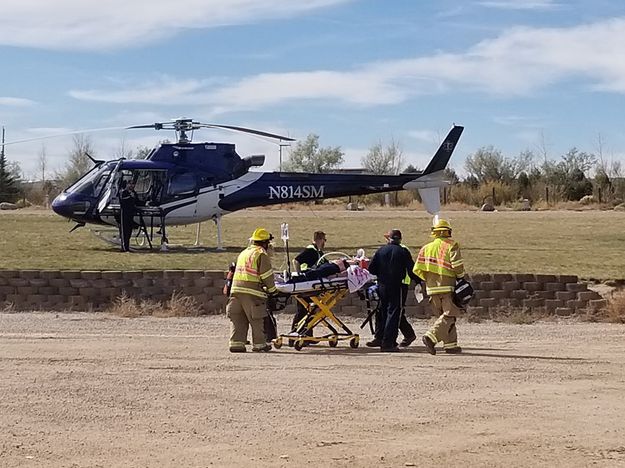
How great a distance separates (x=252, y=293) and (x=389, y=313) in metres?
1.84

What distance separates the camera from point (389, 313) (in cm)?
1521

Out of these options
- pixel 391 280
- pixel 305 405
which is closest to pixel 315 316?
pixel 391 280

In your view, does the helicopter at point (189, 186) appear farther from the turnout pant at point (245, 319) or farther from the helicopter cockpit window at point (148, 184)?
the turnout pant at point (245, 319)

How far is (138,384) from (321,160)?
3611 inches

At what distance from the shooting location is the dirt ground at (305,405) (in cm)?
905

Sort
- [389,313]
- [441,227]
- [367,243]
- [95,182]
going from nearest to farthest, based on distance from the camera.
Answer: [441,227]
[389,313]
[95,182]
[367,243]

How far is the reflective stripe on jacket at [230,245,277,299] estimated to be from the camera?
14.7 m

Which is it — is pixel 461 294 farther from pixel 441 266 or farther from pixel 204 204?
pixel 204 204

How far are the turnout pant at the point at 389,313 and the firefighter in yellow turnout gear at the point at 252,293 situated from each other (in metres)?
1.52

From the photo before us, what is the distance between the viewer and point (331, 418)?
10.3m

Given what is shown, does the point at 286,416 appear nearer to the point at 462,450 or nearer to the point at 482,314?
the point at 462,450

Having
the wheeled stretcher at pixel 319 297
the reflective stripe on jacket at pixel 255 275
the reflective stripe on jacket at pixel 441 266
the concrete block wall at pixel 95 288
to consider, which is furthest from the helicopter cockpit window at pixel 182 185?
the reflective stripe on jacket at pixel 441 266

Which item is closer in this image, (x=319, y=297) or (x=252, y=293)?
(x=252, y=293)

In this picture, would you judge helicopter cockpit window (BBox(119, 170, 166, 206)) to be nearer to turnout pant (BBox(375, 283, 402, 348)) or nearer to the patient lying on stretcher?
the patient lying on stretcher
